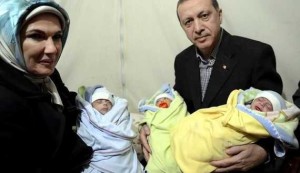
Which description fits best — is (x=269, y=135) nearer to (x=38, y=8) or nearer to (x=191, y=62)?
(x=191, y=62)

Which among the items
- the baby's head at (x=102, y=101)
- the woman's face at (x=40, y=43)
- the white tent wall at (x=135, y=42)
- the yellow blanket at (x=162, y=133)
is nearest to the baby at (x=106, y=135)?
the baby's head at (x=102, y=101)

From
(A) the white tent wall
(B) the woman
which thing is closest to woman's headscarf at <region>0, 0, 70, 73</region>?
(B) the woman

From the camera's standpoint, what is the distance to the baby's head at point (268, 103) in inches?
52.3

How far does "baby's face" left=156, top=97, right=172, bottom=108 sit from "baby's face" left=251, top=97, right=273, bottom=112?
1.51 ft

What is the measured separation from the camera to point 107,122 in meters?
1.46

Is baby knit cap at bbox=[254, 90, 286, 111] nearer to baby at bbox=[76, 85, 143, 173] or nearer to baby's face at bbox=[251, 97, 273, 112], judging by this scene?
baby's face at bbox=[251, 97, 273, 112]

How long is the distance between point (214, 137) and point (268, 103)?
29 centimetres

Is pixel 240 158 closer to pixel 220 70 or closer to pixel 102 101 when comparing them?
pixel 220 70

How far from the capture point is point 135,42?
229 cm

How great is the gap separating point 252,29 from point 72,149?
1.38 meters

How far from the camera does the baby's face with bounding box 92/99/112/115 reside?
5.07 ft

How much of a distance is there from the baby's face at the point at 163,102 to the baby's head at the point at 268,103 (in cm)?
46

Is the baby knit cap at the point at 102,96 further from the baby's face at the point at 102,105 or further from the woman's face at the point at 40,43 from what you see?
the woman's face at the point at 40,43

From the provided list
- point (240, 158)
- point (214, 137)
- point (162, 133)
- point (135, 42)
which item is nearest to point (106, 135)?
point (162, 133)
